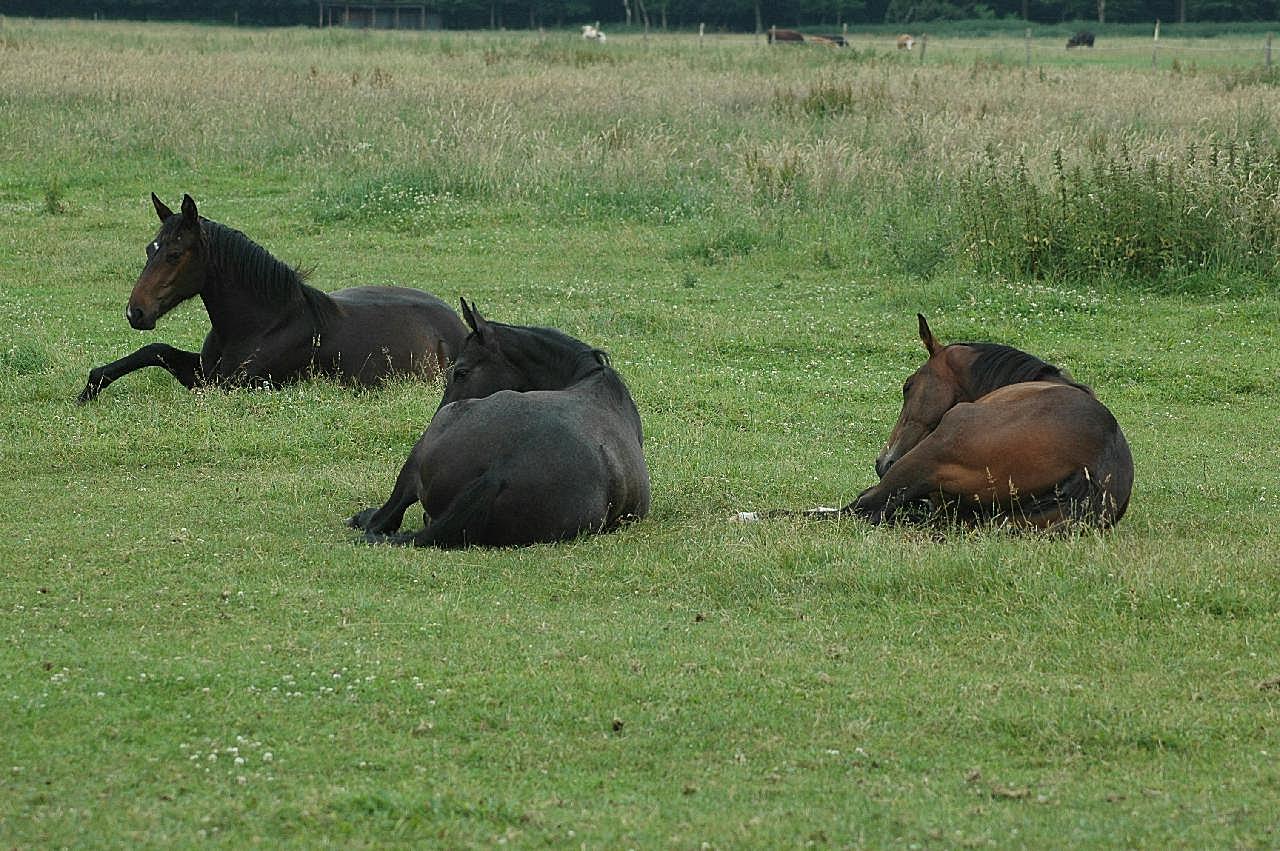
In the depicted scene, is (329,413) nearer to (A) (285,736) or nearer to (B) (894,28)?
(A) (285,736)

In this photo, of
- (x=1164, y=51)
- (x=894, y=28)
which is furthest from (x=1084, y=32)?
(x=894, y=28)

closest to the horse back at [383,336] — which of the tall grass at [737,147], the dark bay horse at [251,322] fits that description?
the dark bay horse at [251,322]

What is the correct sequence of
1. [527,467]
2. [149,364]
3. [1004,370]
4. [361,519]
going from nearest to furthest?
[527,467], [361,519], [1004,370], [149,364]

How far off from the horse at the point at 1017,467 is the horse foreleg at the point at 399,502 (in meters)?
1.70

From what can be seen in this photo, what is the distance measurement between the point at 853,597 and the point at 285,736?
2.66m

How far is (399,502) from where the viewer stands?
304 inches

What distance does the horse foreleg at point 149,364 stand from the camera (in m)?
10.9

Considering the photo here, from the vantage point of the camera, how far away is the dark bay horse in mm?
11055

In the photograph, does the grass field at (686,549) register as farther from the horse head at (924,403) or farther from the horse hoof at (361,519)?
the horse head at (924,403)

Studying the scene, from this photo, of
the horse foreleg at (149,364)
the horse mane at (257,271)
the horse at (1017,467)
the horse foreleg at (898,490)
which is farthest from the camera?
the horse mane at (257,271)

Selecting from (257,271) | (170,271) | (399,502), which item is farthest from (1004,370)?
(170,271)

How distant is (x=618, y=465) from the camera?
7.79m

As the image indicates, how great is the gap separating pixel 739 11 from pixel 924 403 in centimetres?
7835

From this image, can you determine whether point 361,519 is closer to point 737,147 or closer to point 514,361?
point 514,361
